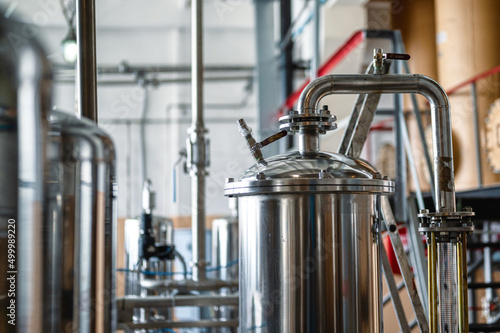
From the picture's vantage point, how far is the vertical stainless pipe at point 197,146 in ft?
7.22

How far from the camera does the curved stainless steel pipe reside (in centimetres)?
130

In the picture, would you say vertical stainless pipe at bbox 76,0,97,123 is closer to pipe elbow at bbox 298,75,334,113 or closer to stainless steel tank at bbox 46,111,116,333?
stainless steel tank at bbox 46,111,116,333

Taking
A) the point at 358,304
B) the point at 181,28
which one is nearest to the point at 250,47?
the point at 181,28

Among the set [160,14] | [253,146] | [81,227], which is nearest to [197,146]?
[253,146]

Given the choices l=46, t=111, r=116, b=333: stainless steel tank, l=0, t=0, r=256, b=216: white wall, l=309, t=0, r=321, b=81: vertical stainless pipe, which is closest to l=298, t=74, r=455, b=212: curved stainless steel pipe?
l=46, t=111, r=116, b=333: stainless steel tank

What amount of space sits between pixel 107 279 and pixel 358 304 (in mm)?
828

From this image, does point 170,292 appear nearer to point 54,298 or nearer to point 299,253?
point 299,253

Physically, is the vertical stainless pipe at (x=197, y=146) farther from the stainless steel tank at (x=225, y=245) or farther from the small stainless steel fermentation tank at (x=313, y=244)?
the small stainless steel fermentation tank at (x=313, y=244)

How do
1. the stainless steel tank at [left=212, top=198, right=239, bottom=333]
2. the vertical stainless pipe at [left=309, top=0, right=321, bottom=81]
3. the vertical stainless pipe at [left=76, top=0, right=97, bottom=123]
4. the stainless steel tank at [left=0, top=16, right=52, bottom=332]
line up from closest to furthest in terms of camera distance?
the stainless steel tank at [left=0, top=16, right=52, bottom=332], the vertical stainless pipe at [left=76, top=0, right=97, bottom=123], the stainless steel tank at [left=212, top=198, right=239, bottom=333], the vertical stainless pipe at [left=309, top=0, right=321, bottom=81]

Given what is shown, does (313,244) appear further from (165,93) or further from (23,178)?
(165,93)

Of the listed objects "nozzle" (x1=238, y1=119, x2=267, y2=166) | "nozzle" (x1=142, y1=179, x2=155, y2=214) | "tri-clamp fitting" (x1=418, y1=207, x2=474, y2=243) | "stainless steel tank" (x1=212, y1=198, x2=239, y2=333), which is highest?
"nozzle" (x1=238, y1=119, x2=267, y2=166)

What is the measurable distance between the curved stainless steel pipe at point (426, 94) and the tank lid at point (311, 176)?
0.13 m

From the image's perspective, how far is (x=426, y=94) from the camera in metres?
1.33

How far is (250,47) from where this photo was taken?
26.9 feet
